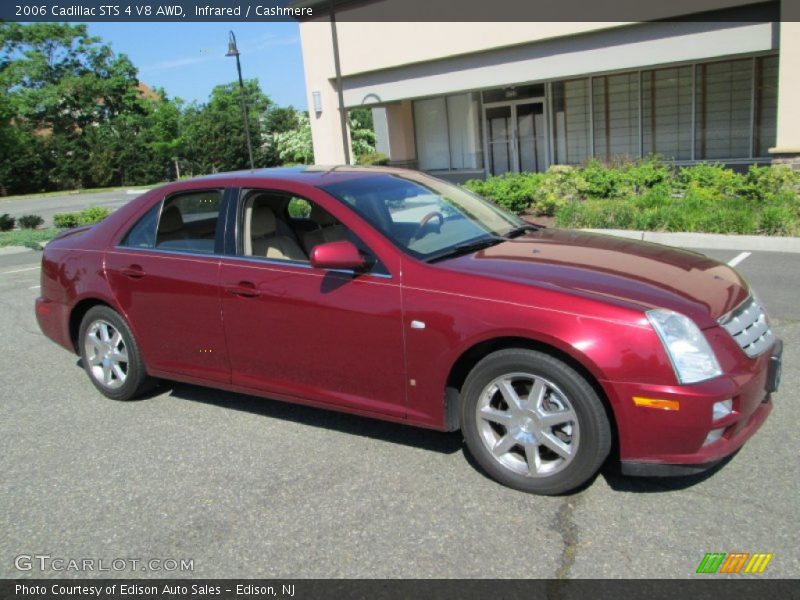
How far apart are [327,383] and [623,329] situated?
1744mm

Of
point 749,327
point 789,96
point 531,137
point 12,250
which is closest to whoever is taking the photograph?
point 749,327

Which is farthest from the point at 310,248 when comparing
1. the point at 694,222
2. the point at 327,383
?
the point at 694,222

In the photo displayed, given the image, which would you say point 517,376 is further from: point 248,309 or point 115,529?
point 115,529

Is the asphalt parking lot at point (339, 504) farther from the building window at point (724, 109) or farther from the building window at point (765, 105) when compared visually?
the building window at point (724, 109)

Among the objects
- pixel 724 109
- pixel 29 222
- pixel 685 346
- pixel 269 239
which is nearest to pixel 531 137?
pixel 724 109

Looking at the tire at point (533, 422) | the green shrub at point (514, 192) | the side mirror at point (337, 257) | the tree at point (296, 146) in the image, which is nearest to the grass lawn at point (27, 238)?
the green shrub at point (514, 192)

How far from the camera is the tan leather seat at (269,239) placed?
178 inches

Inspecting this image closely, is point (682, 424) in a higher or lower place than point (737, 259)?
higher

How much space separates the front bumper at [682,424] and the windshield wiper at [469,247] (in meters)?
1.21

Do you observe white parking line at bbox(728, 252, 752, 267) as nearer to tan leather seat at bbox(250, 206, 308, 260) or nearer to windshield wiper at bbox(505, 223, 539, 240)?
windshield wiper at bbox(505, 223, 539, 240)

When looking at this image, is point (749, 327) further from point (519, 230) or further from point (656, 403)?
point (519, 230)

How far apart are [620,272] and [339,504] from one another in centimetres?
190
